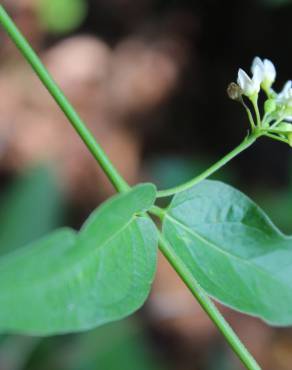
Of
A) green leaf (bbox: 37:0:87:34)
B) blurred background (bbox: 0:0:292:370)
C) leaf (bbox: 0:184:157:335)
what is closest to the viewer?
leaf (bbox: 0:184:157:335)

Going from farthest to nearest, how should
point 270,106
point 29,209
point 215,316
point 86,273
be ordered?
point 29,209 < point 270,106 < point 215,316 < point 86,273

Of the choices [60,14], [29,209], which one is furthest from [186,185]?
[60,14]

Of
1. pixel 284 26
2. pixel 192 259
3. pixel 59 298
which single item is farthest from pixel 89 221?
pixel 284 26

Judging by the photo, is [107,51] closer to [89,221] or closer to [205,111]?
[205,111]

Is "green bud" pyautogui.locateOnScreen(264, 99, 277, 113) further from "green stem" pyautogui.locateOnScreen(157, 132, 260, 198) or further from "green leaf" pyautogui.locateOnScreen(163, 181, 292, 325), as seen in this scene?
"green leaf" pyautogui.locateOnScreen(163, 181, 292, 325)

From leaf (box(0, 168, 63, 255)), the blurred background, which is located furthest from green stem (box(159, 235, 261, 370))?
the blurred background

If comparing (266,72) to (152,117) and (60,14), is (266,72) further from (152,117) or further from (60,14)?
(152,117)

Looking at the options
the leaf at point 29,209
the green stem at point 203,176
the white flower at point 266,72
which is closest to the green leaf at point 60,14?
the leaf at point 29,209
